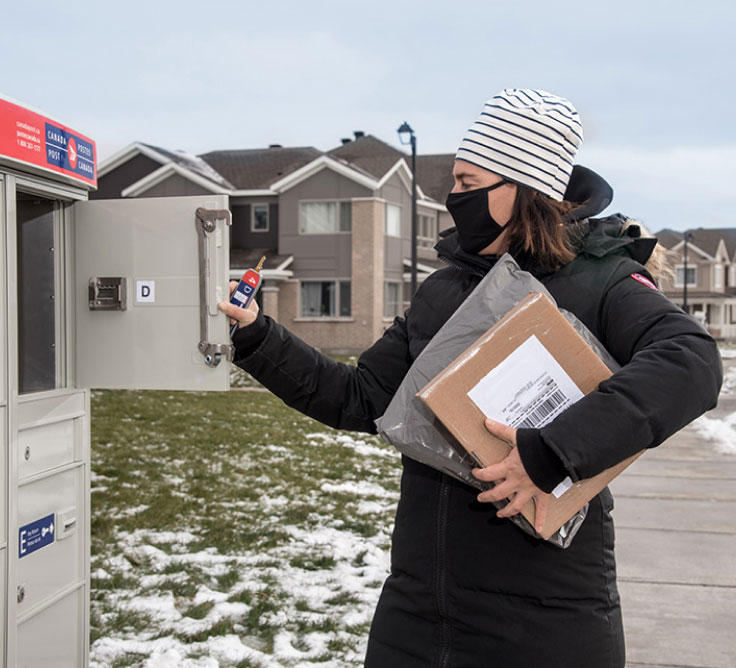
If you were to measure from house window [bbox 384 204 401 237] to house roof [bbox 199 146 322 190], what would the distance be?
12.6ft

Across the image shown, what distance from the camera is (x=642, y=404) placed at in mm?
1648

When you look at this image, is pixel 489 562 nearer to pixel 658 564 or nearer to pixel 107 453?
pixel 658 564

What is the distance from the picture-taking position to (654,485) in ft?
28.1

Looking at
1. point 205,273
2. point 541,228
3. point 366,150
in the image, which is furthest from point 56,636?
point 366,150

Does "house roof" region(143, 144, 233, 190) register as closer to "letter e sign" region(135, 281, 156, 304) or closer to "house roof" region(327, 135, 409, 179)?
"house roof" region(327, 135, 409, 179)

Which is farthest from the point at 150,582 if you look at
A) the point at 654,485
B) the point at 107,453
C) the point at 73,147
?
the point at 654,485

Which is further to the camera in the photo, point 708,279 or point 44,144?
point 708,279

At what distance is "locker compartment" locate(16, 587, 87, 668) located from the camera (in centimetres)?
307

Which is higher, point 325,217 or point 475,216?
point 325,217

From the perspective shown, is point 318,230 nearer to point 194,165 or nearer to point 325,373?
point 194,165

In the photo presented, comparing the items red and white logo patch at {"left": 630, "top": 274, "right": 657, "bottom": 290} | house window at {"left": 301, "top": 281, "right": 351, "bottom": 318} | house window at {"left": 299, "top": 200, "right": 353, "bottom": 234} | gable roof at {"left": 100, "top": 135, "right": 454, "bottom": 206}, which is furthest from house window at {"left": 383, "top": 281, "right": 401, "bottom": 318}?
red and white logo patch at {"left": 630, "top": 274, "right": 657, "bottom": 290}

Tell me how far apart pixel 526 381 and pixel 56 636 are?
92.0 inches

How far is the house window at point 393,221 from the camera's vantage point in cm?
3244

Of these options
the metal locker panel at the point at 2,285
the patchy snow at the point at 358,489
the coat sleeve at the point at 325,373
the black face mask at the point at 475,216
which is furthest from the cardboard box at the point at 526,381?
the patchy snow at the point at 358,489
